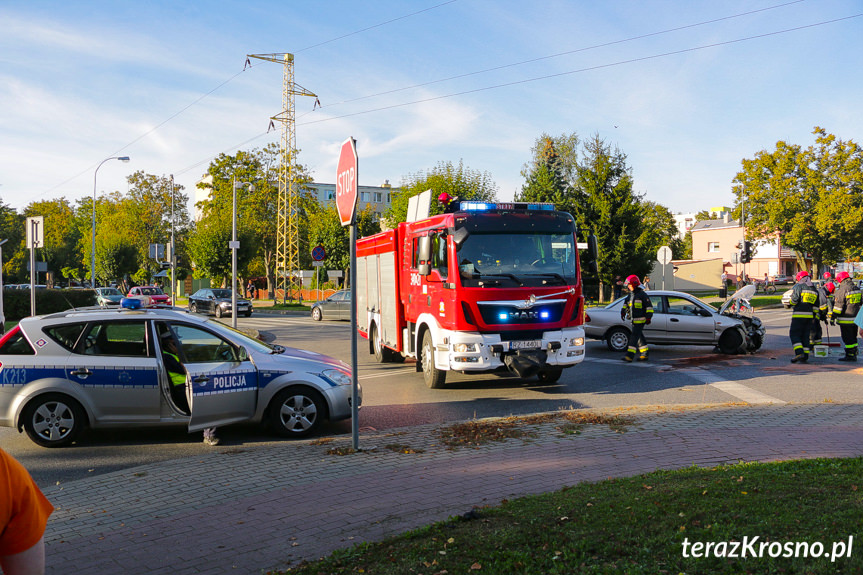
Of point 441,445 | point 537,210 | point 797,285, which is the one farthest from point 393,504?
point 797,285

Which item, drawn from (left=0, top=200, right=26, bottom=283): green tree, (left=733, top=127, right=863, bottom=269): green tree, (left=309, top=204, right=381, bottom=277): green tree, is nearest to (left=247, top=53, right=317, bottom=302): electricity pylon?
(left=309, top=204, right=381, bottom=277): green tree

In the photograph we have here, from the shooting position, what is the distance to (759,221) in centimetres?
4700

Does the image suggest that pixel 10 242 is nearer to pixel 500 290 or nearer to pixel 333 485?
pixel 500 290

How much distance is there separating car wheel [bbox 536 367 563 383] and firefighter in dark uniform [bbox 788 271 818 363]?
566 centimetres

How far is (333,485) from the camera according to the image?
18.6ft

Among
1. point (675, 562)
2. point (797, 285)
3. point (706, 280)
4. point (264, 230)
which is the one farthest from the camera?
point (706, 280)

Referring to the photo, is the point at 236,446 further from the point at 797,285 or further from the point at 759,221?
the point at 759,221

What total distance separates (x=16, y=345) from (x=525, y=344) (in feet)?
21.9

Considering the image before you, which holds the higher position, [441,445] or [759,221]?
[759,221]

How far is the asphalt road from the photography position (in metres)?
7.34

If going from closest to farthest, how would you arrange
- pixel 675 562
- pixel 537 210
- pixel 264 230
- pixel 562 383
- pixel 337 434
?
pixel 675 562 → pixel 337 434 → pixel 537 210 → pixel 562 383 → pixel 264 230

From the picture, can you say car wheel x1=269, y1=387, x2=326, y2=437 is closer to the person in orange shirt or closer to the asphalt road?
the asphalt road

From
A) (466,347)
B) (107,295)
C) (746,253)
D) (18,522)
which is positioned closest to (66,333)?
(466,347)

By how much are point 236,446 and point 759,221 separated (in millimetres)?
47149
